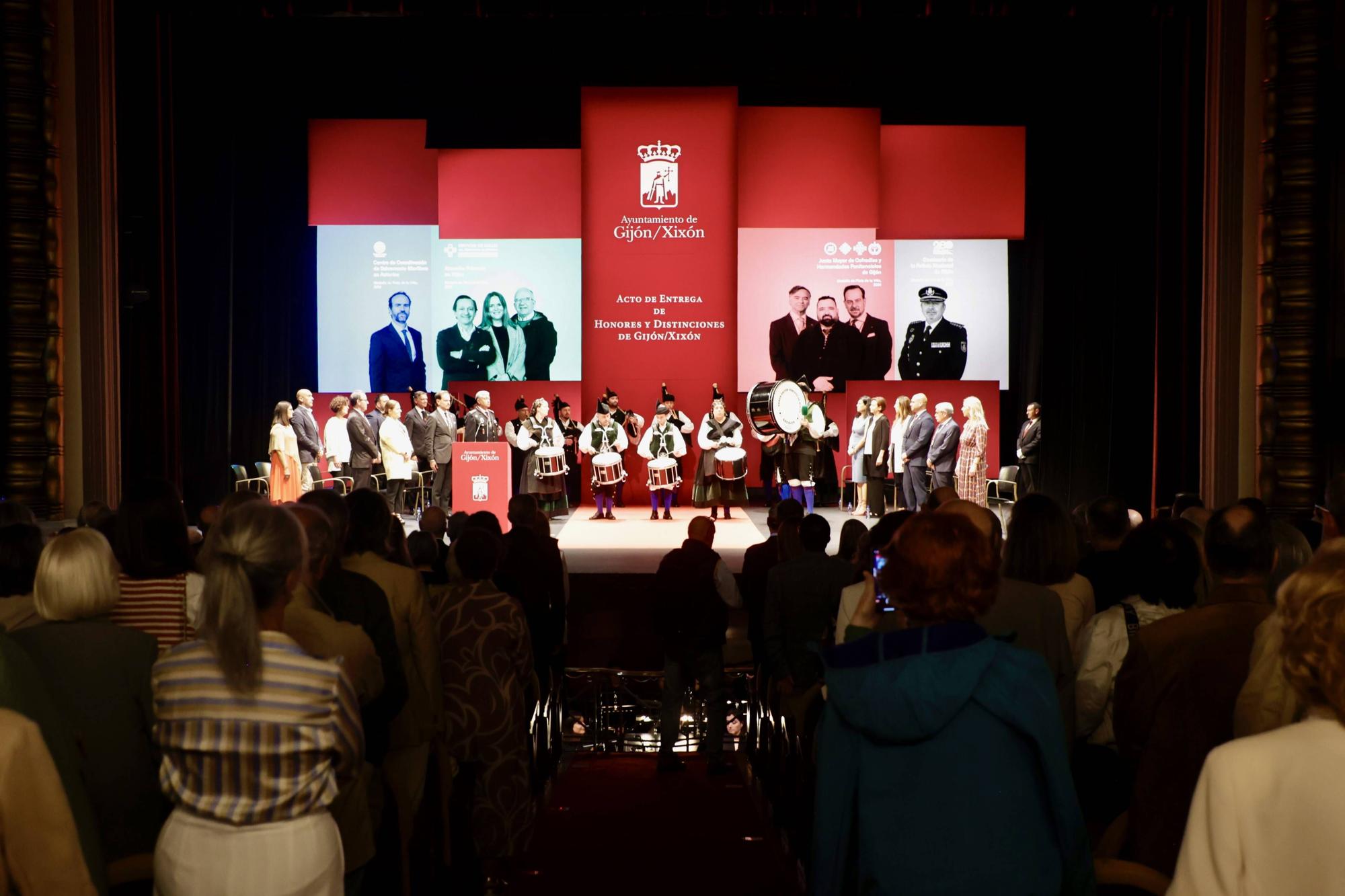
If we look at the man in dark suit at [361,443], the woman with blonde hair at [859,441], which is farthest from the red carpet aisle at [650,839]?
the woman with blonde hair at [859,441]

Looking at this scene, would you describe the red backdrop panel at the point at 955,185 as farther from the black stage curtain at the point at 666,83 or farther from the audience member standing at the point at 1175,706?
the audience member standing at the point at 1175,706

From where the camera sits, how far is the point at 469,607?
3.56m

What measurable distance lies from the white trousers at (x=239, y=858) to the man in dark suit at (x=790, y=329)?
13.0 m

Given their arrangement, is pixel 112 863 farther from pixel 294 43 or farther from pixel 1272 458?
pixel 294 43

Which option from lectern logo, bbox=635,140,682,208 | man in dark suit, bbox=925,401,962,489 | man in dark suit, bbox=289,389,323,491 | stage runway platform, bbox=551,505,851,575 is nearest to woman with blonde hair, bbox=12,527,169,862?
stage runway platform, bbox=551,505,851,575

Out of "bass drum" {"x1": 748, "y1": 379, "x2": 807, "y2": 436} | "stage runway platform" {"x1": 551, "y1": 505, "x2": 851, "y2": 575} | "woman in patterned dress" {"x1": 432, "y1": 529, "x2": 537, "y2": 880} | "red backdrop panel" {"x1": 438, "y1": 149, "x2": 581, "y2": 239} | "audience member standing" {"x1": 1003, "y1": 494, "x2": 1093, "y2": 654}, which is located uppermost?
Answer: "red backdrop panel" {"x1": 438, "y1": 149, "x2": 581, "y2": 239}

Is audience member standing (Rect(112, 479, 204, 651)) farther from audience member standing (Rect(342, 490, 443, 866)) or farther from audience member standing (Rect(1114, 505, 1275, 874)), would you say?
audience member standing (Rect(1114, 505, 1275, 874))

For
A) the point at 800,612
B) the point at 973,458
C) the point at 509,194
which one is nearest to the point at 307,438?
the point at 509,194

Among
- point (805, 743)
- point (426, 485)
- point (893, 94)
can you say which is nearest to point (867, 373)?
point (893, 94)

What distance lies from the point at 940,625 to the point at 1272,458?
676 centimetres

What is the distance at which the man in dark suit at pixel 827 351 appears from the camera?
48.0ft

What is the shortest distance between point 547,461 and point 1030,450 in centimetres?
504

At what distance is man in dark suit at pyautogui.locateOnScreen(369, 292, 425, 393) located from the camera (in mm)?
14891

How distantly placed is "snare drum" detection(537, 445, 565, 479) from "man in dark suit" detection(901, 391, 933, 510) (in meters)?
3.70
